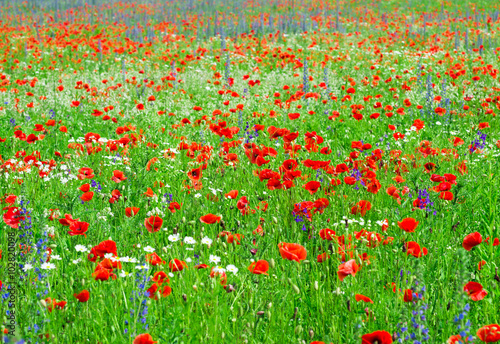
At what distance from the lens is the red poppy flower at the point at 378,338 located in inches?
54.9

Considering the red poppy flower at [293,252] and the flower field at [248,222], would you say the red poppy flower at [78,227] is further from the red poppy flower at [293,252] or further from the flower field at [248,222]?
the red poppy flower at [293,252]

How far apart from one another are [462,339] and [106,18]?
17426 millimetres

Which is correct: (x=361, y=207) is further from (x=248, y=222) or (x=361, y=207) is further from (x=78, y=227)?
(x=78, y=227)

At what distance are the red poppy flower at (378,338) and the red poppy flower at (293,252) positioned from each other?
1.58 ft

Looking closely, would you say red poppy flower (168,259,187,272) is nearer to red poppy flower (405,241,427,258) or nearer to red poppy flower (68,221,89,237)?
red poppy flower (68,221,89,237)

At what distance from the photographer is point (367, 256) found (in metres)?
2.29

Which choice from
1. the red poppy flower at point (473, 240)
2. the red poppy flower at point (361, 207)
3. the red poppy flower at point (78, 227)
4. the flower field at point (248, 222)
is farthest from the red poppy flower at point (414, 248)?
the red poppy flower at point (78, 227)

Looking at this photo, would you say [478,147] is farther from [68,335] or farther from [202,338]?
[68,335]

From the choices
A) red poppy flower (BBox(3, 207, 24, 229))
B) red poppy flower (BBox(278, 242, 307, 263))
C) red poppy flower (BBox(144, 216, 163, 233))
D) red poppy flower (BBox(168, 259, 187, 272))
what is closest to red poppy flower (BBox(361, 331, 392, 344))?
red poppy flower (BBox(278, 242, 307, 263))

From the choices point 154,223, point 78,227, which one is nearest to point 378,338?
point 154,223

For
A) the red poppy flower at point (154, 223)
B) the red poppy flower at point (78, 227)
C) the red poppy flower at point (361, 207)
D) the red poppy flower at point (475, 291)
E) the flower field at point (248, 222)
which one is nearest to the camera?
the red poppy flower at point (475, 291)

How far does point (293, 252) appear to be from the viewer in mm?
1900

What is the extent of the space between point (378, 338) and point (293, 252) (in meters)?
0.56

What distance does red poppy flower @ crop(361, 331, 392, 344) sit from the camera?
4.58 ft
